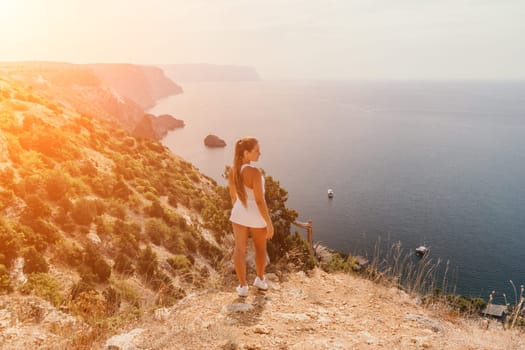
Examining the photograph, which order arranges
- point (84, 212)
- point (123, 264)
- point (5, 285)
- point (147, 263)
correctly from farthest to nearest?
point (84, 212) → point (147, 263) → point (123, 264) → point (5, 285)

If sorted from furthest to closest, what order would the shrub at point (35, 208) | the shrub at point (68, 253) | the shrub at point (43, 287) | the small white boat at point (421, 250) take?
the small white boat at point (421, 250) → the shrub at point (35, 208) → the shrub at point (68, 253) → the shrub at point (43, 287)

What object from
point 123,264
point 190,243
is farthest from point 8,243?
point 190,243

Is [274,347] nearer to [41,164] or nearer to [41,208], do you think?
[41,208]

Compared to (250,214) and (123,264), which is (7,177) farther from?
(250,214)

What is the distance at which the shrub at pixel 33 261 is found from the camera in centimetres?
1163

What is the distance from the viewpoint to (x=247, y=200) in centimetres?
582

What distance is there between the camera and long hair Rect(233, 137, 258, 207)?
5.71m

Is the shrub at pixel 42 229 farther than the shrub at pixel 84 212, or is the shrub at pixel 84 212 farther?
the shrub at pixel 84 212

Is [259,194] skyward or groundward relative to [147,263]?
skyward

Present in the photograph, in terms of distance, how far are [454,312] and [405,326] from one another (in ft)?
6.29

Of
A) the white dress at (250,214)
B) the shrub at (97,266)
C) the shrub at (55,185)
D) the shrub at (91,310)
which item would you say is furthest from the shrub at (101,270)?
the white dress at (250,214)

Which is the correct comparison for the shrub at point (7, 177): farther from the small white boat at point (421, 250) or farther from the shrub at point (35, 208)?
the small white boat at point (421, 250)

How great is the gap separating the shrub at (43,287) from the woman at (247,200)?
659 centimetres

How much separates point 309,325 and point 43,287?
354 inches
